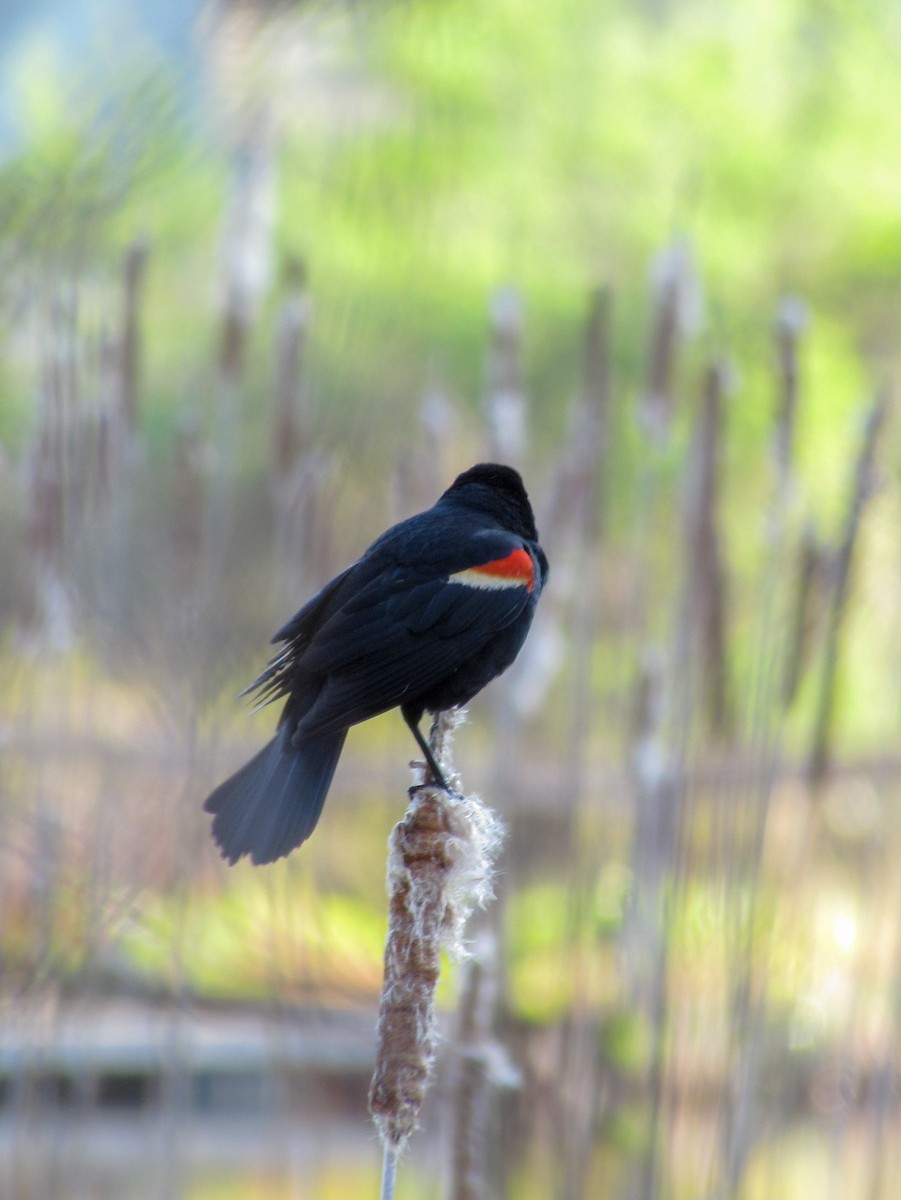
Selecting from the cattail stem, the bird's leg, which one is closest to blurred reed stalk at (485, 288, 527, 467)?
the bird's leg

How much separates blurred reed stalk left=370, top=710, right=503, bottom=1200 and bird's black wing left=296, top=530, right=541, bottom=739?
0.60 feet

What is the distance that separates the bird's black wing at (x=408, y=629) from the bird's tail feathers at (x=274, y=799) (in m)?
0.04

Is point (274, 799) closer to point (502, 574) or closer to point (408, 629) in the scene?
point (408, 629)

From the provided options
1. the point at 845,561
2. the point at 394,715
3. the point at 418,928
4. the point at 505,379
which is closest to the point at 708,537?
the point at 845,561

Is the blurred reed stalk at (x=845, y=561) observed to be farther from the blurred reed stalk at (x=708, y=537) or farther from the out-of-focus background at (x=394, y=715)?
the blurred reed stalk at (x=708, y=537)

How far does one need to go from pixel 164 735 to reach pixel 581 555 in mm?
829

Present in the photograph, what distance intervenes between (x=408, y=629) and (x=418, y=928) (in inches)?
18.3

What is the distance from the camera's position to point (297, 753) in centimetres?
138

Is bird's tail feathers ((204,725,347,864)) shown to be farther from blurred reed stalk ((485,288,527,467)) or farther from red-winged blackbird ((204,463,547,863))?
blurred reed stalk ((485,288,527,467))

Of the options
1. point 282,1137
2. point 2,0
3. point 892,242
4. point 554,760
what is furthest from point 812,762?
point 892,242

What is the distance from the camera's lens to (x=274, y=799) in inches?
52.2

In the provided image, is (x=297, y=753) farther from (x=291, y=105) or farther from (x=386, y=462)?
(x=291, y=105)

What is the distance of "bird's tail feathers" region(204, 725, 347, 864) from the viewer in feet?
4.18

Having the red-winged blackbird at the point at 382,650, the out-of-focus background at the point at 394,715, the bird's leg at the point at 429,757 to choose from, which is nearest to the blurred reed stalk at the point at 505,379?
the out-of-focus background at the point at 394,715
